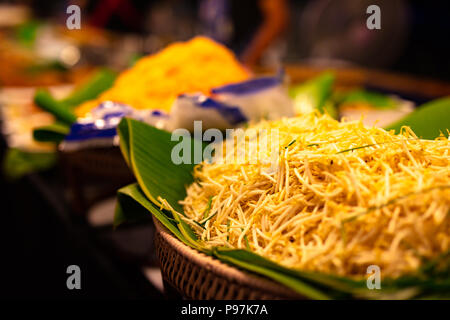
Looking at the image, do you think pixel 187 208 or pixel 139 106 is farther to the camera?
pixel 139 106

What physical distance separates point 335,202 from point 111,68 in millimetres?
3425

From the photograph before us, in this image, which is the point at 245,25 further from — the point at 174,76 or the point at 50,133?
the point at 50,133

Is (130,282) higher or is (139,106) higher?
(139,106)

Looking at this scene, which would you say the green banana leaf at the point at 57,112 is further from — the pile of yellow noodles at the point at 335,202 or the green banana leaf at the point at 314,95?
the green banana leaf at the point at 314,95

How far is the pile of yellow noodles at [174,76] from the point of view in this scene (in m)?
1.56

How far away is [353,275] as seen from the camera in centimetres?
60

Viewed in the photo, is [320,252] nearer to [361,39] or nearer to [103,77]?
[103,77]

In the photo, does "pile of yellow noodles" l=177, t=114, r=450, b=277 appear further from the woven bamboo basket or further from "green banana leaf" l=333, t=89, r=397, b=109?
"green banana leaf" l=333, t=89, r=397, b=109

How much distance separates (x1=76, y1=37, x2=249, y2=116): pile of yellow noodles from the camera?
1.56 meters

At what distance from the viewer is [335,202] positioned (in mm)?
675

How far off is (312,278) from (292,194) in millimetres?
223

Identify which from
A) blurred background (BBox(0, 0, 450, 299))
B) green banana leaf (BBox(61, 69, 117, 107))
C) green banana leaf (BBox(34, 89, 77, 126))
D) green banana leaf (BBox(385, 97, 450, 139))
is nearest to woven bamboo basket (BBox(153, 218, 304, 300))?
blurred background (BBox(0, 0, 450, 299))

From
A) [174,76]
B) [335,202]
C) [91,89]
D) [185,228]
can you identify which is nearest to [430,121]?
[335,202]

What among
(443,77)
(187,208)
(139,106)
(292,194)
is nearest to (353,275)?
(292,194)
